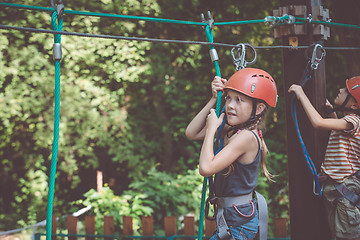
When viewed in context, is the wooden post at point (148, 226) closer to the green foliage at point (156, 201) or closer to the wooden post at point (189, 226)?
the wooden post at point (189, 226)

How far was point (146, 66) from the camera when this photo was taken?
5.46m

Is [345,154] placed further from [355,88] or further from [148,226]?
[148,226]

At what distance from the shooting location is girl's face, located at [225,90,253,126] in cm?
187

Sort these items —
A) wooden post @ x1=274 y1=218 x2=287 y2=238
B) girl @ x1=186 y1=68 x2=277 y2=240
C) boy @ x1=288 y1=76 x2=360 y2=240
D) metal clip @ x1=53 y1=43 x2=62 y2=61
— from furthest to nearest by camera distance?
wooden post @ x1=274 y1=218 x2=287 y2=238
boy @ x1=288 y1=76 x2=360 y2=240
girl @ x1=186 y1=68 x2=277 y2=240
metal clip @ x1=53 y1=43 x2=62 y2=61

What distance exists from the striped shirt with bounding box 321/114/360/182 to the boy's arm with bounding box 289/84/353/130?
5 centimetres

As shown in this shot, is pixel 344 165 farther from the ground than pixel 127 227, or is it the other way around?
pixel 344 165

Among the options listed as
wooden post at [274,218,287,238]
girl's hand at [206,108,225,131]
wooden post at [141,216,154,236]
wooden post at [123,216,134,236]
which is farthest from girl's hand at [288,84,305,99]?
wooden post at [123,216,134,236]

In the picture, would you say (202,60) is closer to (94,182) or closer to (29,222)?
(94,182)

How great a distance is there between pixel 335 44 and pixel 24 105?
4.07m

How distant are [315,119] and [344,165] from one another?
1.19ft

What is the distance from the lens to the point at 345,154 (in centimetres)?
230

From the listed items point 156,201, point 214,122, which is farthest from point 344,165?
point 156,201

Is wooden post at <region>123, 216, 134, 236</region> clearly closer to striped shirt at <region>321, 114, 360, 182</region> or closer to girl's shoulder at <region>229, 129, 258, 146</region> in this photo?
striped shirt at <region>321, 114, 360, 182</region>

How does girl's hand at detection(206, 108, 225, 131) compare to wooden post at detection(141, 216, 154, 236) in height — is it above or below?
above
